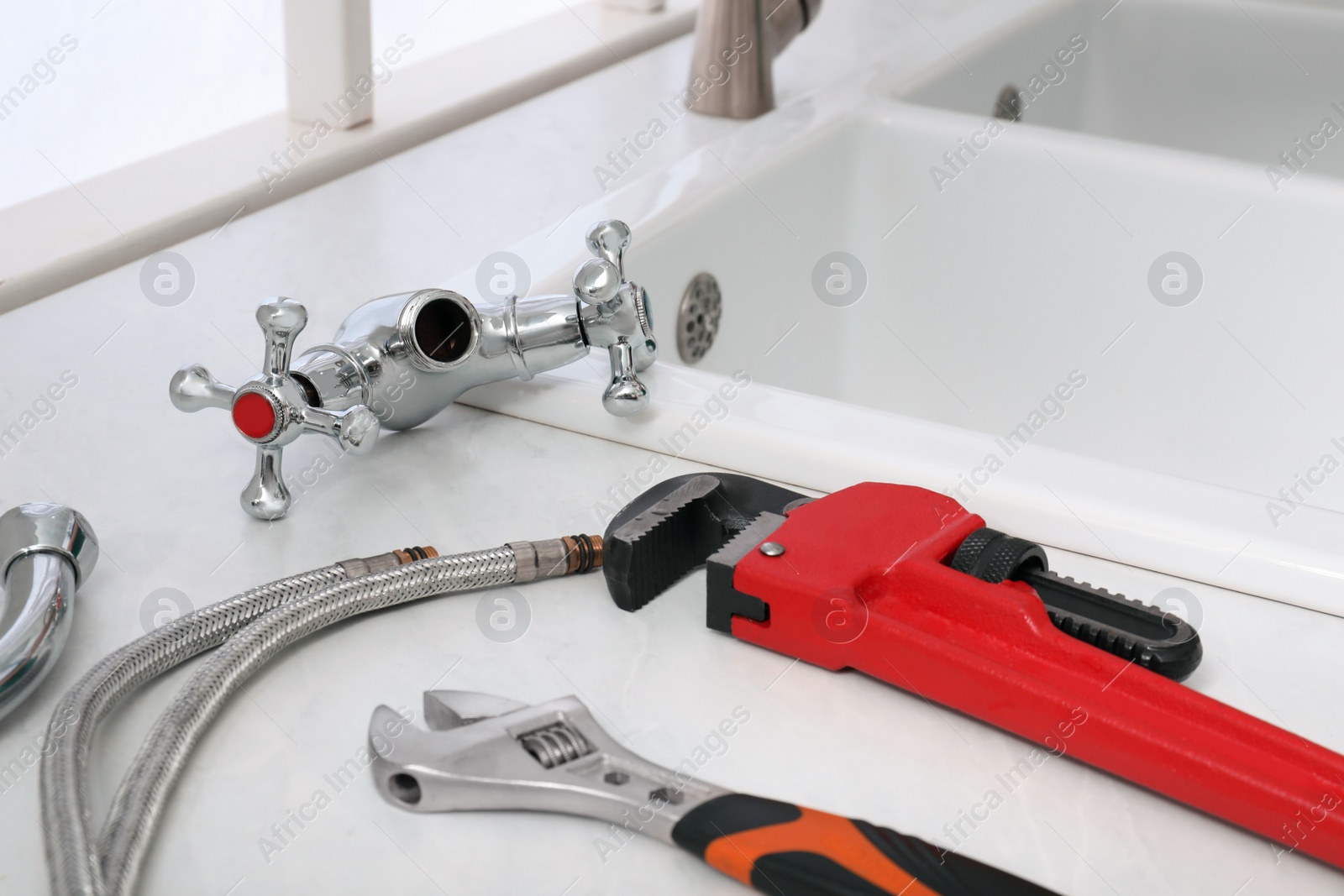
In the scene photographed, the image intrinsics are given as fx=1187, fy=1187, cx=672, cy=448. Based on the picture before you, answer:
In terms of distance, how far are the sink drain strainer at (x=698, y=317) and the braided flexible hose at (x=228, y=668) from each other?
43 cm

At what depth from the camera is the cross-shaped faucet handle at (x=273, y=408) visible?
56cm

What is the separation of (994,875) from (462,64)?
108 cm

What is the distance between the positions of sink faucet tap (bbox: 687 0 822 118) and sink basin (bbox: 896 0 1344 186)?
53cm

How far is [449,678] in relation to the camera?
1.63 feet

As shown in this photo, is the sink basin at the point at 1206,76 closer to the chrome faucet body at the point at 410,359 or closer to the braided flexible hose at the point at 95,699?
the chrome faucet body at the point at 410,359

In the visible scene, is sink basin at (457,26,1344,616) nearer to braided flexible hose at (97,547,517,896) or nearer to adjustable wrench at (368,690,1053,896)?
braided flexible hose at (97,547,517,896)

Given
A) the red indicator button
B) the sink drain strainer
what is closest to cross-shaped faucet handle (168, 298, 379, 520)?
the red indicator button

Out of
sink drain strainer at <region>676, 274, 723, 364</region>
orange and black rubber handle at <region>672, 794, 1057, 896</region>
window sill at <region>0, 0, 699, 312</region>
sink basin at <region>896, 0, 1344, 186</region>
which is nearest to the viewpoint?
orange and black rubber handle at <region>672, 794, 1057, 896</region>

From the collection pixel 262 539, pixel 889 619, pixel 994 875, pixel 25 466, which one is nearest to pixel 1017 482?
pixel 889 619

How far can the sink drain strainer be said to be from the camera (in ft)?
3.11

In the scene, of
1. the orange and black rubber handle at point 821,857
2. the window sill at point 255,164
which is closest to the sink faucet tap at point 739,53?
the window sill at point 255,164

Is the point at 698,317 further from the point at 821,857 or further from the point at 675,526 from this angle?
the point at 821,857

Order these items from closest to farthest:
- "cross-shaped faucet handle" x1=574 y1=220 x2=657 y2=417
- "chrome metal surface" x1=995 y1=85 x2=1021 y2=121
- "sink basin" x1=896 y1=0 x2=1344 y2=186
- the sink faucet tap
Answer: "cross-shaped faucet handle" x1=574 y1=220 x2=657 y2=417, the sink faucet tap, "chrome metal surface" x1=995 y1=85 x2=1021 y2=121, "sink basin" x1=896 y1=0 x2=1344 y2=186

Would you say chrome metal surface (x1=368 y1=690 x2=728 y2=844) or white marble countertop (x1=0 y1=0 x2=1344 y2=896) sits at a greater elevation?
chrome metal surface (x1=368 y1=690 x2=728 y2=844)
